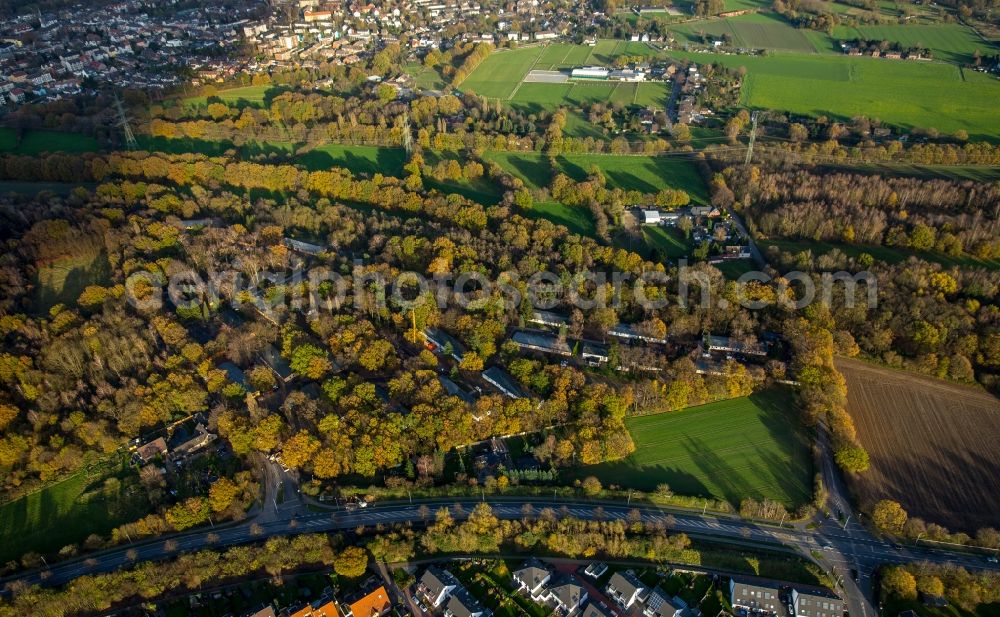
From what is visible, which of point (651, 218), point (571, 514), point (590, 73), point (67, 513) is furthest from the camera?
point (590, 73)

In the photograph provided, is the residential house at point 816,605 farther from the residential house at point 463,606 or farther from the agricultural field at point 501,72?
the agricultural field at point 501,72

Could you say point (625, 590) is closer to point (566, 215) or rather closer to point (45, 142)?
point (566, 215)

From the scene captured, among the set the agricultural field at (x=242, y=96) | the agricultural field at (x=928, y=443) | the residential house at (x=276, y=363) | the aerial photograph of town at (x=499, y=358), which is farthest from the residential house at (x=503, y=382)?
the agricultural field at (x=242, y=96)

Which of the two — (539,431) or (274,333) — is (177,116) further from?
(539,431)

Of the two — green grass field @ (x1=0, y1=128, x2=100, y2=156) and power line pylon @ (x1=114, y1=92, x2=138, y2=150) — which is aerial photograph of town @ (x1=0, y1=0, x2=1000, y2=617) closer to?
green grass field @ (x1=0, y1=128, x2=100, y2=156)

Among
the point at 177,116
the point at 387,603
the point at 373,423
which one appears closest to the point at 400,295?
the point at 373,423

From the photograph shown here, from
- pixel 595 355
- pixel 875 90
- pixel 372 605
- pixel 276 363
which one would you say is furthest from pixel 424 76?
pixel 372 605
